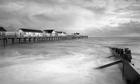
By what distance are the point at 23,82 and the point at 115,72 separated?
7047mm

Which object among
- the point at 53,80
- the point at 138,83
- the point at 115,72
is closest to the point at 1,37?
the point at 53,80

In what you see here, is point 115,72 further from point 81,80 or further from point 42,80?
point 42,80

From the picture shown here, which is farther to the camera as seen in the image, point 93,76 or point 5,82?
point 93,76

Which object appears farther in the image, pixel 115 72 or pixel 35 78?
pixel 115 72

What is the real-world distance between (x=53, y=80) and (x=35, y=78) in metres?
1.35

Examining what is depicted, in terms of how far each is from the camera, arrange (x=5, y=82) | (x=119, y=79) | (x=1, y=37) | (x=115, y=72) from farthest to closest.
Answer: (x=1, y=37) < (x=115, y=72) < (x=119, y=79) < (x=5, y=82)

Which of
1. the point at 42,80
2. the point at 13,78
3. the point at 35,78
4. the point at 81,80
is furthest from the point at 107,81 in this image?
the point at 13,78

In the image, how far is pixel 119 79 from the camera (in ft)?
24.6

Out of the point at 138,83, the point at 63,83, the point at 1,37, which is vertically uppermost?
the point at 1,37

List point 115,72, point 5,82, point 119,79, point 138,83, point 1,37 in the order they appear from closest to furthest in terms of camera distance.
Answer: point 138,83, point 5,82, point 119,79, point 115,72, point 1,37

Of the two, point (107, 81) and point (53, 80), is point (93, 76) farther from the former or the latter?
point (53, 80)

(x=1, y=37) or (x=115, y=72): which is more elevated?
(x=1, y=37)

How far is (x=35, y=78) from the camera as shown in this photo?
768 centimetres

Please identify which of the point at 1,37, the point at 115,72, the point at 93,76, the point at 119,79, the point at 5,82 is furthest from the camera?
the point at 1,37
